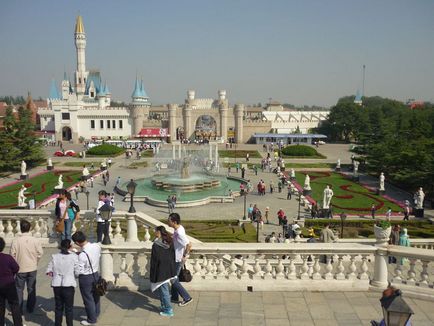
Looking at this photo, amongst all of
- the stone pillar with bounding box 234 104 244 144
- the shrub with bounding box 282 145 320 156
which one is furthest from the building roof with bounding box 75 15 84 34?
the shrub with bounding box 282 145 320 156

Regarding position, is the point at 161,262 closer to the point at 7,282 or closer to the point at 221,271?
the point at 221,271

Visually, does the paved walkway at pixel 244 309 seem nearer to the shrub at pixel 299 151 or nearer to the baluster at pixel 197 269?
the baluster at pixel 197 269

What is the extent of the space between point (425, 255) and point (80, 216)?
8.22 metres

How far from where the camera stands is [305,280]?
27.5 feet

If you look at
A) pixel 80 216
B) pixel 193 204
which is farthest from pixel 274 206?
pixel 80 216

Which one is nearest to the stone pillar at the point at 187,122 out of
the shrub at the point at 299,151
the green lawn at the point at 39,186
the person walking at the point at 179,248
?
the shrub at the point at 299,151

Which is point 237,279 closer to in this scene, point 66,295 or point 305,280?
point 305,280

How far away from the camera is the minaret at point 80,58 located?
302 feet

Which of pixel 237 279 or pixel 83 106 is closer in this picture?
pixel 237 279

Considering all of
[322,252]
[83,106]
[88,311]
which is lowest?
[88,311]

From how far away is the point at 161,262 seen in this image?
732cm

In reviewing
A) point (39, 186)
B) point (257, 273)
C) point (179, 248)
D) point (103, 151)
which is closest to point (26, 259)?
point (179, 248)

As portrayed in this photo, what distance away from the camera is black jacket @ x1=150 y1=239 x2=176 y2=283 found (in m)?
7.30

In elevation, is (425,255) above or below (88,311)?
above
